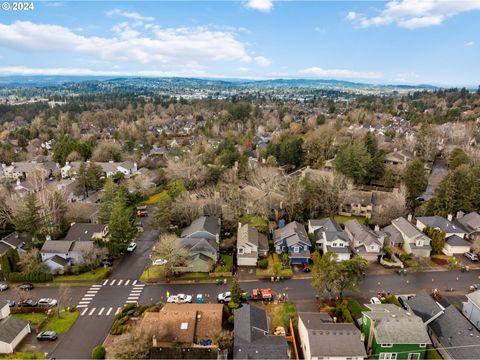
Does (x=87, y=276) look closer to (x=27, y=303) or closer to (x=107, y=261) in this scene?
(x=107, y=261)

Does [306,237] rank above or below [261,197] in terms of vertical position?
below

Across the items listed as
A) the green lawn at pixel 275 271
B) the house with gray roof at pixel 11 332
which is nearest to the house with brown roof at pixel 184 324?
the green lawn at pixel 275 271

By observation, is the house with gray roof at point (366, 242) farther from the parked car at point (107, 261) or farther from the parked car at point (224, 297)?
the parked car at point (107, 261)

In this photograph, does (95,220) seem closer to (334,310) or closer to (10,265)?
(10,265)

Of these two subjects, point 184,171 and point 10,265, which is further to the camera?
point 184,171

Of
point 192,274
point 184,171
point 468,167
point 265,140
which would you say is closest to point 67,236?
point 192,274

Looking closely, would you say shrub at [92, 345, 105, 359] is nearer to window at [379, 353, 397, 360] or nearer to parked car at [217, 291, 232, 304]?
parked car at [217, 291, 232, 304]
